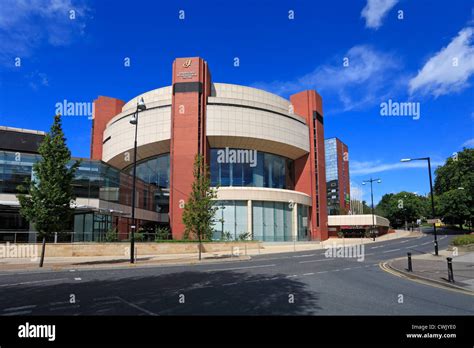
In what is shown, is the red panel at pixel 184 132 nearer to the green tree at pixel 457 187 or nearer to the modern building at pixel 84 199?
the modern building at pixel 84 199

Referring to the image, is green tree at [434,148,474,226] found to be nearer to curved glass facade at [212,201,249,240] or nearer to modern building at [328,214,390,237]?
modern building at [328,214,390,237]

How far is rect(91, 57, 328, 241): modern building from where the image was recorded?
41.5m

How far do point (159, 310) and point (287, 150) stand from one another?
145ft

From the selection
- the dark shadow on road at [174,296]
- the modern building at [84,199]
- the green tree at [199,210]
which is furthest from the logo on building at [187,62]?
the dark shadow on road at [174,296]

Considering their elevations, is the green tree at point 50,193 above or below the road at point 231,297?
above

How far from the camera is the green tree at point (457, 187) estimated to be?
212 feet

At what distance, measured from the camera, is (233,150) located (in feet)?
155

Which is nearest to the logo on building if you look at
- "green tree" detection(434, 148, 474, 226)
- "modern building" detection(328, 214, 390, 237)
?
"modern building" detection(328, 214, 390, 237)

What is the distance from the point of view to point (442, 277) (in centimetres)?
1255

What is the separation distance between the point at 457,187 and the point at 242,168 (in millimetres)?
54050

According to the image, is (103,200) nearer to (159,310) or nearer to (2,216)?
(2,216)

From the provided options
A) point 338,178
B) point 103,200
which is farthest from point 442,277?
point 338,178

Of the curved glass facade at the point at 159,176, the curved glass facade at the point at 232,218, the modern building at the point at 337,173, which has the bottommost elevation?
the curved glass facade at the point at 232,218

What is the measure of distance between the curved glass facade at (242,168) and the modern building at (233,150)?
0.47 feet
